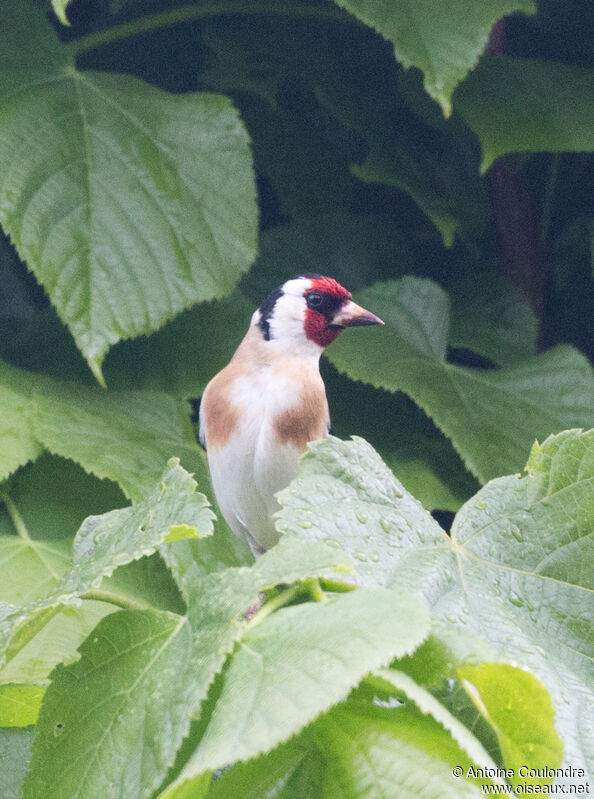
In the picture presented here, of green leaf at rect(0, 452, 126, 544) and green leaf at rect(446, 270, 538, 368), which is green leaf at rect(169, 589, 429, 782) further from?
green leaf at rect(446, 270, 538, 368)

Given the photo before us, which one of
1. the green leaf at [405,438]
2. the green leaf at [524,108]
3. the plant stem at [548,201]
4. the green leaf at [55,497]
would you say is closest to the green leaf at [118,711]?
the green leaf at [55,497]

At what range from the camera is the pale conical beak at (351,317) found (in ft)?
4.17

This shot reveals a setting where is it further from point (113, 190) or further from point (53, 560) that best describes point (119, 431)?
point (113, 190)

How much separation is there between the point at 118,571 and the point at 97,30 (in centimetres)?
120

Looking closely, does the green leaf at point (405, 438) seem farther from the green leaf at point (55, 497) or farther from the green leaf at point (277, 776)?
the green leaf at point (277, 776)

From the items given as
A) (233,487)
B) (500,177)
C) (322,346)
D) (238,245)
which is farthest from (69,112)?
(500,177)

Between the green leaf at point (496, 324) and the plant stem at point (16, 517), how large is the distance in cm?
95

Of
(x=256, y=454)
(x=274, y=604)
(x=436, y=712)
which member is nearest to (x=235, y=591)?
(x=274, y=604)

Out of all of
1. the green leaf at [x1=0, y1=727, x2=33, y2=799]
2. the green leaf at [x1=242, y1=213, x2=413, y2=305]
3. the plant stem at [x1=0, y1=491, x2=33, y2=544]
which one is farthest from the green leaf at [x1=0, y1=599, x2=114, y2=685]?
the green leaf at [x1=242, y1=213, x2=413, y2=305]

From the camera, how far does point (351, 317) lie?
50.7 inches

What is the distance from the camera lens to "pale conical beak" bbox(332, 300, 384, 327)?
1270mm

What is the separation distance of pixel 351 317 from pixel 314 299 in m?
0.06

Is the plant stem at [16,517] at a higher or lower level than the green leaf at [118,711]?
lower

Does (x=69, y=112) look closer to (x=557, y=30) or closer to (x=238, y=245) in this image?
(x=238, y=245)
